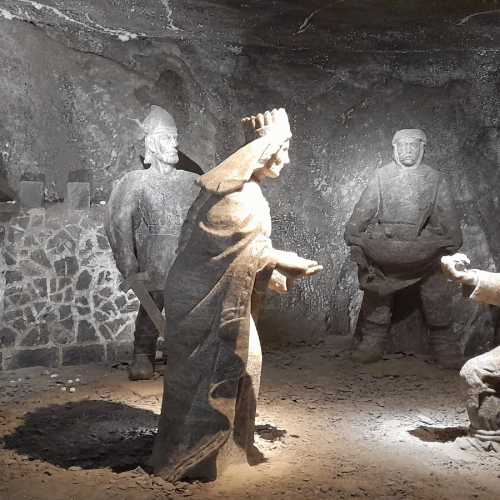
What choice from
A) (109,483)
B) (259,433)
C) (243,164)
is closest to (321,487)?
(259,433)

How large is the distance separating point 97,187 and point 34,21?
5.87ft

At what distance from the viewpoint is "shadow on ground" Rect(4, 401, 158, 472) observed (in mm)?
4586

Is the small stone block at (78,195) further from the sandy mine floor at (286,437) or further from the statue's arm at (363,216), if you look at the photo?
the statue's arm at (363,216)

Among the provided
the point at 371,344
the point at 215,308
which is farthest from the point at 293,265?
the point at 371,344

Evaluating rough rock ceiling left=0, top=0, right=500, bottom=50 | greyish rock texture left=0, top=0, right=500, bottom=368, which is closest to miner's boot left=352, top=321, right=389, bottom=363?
greyish rock texture left=0, top=0, right=500, bottom=368

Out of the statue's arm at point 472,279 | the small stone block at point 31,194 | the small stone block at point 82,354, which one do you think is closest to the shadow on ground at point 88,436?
the small stone block at point 82,354

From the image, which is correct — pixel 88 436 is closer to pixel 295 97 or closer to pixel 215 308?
pixel 215 308

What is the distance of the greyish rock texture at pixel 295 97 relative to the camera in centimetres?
687

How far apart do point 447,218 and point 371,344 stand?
1.59 meters

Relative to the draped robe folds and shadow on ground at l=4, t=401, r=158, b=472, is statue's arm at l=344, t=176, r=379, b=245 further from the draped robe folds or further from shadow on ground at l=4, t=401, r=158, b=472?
the draped robe folds

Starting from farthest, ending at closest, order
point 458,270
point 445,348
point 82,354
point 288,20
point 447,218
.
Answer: point 445,348 < point 447,218 < point 82,354 < point 288,20 < point 458,270

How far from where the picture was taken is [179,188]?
702cm

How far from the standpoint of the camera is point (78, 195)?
720 centimetres

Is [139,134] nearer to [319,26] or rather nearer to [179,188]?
[179,188]
